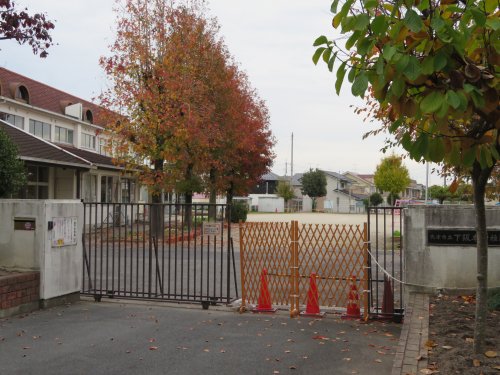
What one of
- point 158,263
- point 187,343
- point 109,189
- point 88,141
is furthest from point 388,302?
point 88,141

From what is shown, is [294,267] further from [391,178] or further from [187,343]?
[391,178]

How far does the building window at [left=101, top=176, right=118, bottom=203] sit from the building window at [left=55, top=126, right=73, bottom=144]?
320cm

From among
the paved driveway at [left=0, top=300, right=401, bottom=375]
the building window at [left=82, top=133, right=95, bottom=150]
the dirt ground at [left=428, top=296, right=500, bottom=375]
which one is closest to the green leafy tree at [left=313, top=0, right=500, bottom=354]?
the dirt ground at [left=428, top=296, right=500, bottom=375]

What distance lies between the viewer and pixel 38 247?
9.02 m

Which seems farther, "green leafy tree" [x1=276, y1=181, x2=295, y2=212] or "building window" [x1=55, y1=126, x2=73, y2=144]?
"green leafy tree" [x1=276, y1=181, x2=295, y2=212]

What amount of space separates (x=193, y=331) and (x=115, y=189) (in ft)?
90.4

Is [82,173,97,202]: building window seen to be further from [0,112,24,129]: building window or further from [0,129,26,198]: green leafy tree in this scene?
[0,129,26,198]: green leafy tree

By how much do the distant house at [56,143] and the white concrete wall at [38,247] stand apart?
11039 mm

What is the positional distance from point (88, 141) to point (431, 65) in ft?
109

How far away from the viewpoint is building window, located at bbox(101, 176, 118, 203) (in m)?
32.4

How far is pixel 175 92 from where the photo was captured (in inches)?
846

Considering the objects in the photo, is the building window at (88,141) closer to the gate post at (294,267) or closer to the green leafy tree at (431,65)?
the gate post at (294,267)

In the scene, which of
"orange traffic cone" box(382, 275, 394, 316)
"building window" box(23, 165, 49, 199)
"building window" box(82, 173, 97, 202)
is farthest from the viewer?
"building window" box(82, 173, 97, 202)

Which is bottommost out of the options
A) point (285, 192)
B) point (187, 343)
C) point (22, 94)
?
point (187, 343)
